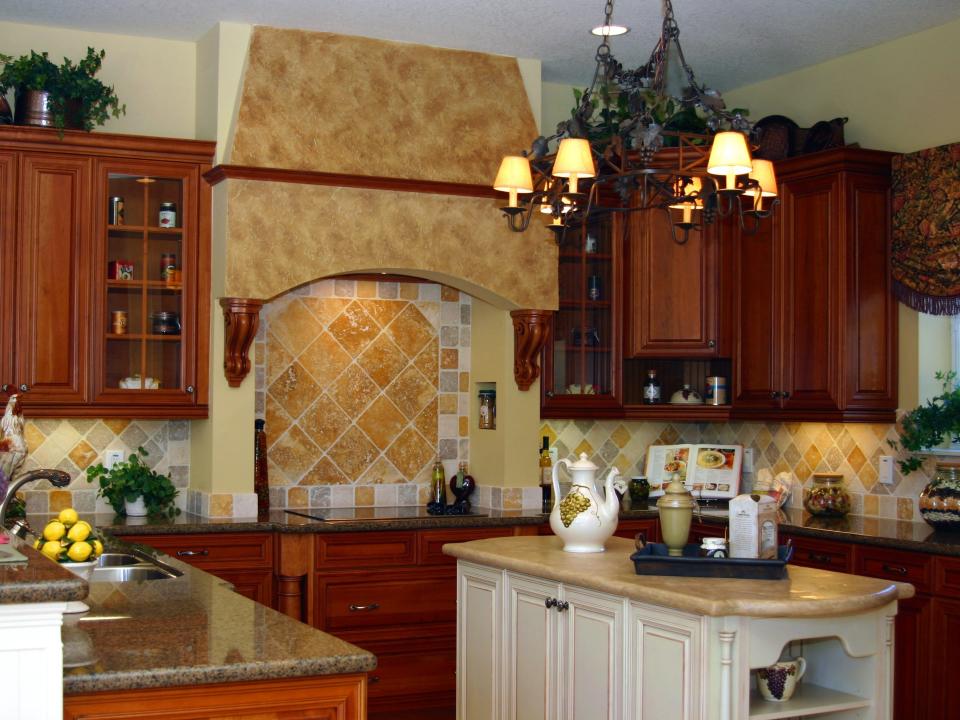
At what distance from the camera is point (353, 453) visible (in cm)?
611

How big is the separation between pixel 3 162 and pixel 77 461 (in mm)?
1351

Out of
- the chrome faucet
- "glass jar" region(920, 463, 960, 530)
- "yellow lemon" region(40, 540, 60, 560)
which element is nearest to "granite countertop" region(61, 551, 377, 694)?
"yellow lemon" region(40, 540, 60, 560)

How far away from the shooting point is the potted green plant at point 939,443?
5016 millimetres

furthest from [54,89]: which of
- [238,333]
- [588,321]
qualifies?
[588,321]

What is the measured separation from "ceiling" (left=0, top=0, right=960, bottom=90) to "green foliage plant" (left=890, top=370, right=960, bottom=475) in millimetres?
1577

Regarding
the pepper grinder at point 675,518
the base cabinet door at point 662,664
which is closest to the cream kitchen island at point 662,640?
the base cabinet door at point 662,664

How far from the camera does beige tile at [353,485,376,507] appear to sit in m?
6.10

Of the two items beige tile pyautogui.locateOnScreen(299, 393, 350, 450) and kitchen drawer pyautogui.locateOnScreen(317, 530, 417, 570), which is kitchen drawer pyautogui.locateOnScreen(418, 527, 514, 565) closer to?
kitchen drawer pyautogui.locateOnScreen(317, 530, 417, 570)

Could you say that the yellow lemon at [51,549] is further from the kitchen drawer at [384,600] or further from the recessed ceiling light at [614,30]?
the recessed ceiling light at [614,30]

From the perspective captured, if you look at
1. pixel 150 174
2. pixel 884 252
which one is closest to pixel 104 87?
pixel 150 174

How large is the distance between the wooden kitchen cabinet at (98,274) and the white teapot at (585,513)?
2.01m

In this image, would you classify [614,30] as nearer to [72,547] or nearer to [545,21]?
[545,21]

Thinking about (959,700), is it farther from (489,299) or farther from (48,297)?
(48,297)

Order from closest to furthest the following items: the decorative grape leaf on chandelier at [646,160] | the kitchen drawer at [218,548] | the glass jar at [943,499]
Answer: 1. the decorative grape leaf on chandelier at [646,160]
2. the glass jar at [943,499]
3. the kitchen drawer at [218,548]
